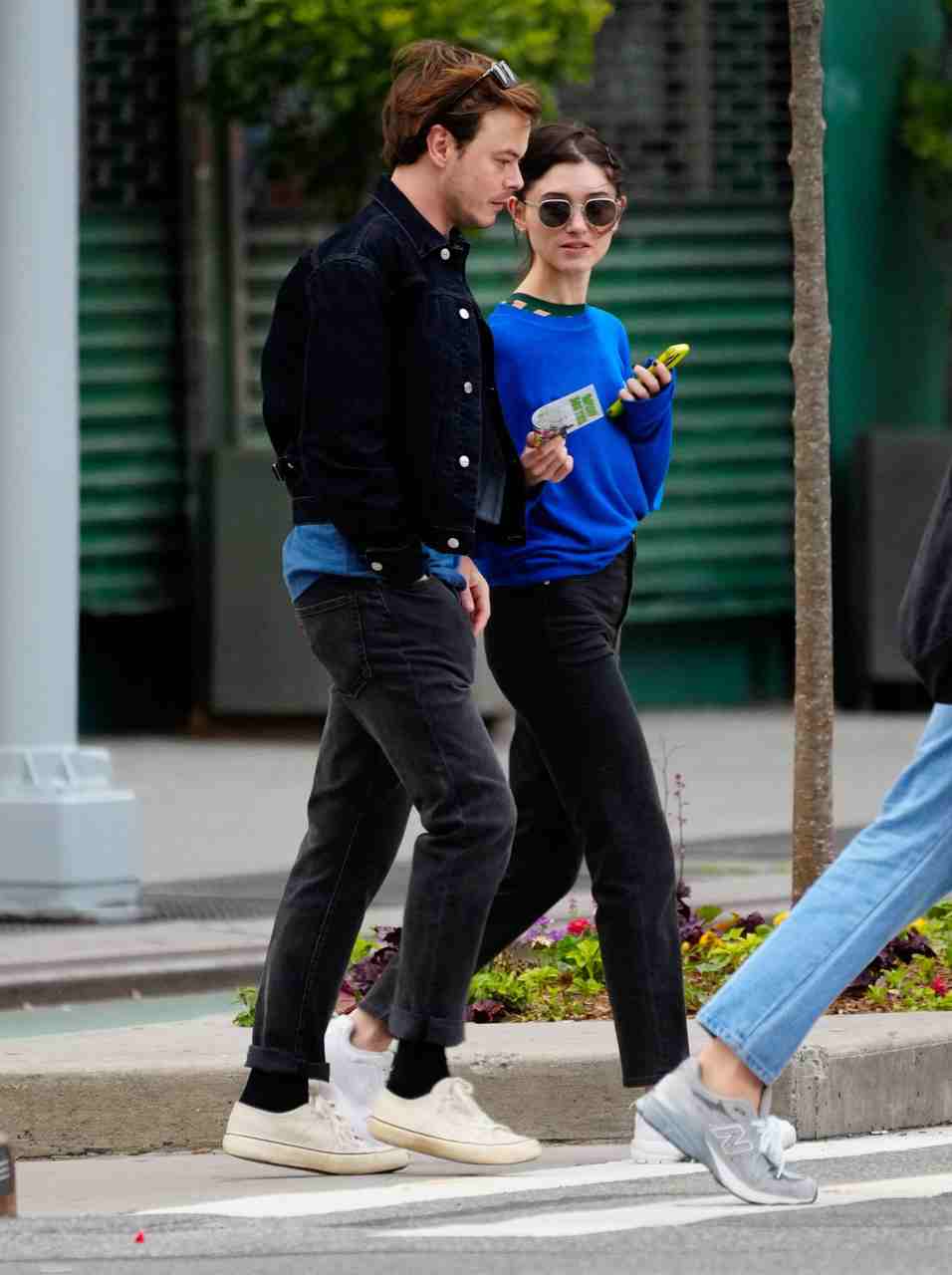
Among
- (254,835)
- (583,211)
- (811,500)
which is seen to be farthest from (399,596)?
(254,835)

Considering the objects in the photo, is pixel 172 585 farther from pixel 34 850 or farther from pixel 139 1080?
pixel 139 1080

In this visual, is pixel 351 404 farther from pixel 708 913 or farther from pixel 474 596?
pixel 708 913

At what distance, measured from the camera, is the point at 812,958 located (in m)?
4.95

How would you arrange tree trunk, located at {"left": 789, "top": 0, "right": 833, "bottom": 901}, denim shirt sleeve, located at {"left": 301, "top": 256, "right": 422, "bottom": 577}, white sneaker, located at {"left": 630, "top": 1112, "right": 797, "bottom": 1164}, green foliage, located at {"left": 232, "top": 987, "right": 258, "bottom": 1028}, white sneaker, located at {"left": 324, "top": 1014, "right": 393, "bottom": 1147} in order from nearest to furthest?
1. denim shirt sleeve, located at {"left": 301, "top": 256, "right": 422, "bottom": 577}
2. white sneaker, located at {"left": 630, "top": 1112, "right": 797, "bottom": 1164}
3. white sneaker, located at {"left": 324, "top": 1014, "right": 393, "bottom": 1147}
4. green foliage, located at {"left": 232, "top": 987, "right": 258, "bottom": 1028}
5. tree trunk, located at {"left": 789, "top": 0, "right": 833, "bottom": 901}

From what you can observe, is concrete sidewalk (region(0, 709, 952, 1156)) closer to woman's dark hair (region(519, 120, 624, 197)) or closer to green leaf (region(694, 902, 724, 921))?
green leaf (region(694, 902, 724, 921))

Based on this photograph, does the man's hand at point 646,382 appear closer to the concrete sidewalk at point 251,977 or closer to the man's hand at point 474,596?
the man's hand at point 474,596

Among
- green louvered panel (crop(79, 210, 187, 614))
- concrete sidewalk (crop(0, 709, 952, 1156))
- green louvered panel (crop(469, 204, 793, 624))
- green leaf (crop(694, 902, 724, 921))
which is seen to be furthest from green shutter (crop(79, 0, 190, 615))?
green leaf (crop(694, 902, 724, 921))

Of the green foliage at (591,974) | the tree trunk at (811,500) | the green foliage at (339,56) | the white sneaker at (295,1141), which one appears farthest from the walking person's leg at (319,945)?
the green foliage at (339,56)

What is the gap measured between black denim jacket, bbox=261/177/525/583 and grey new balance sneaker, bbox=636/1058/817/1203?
3.12 ft

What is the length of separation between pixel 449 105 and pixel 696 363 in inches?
468

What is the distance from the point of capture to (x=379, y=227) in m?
5.23

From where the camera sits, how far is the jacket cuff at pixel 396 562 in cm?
516

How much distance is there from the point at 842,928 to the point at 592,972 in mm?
1834

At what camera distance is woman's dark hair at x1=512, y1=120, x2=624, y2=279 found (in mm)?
5684
